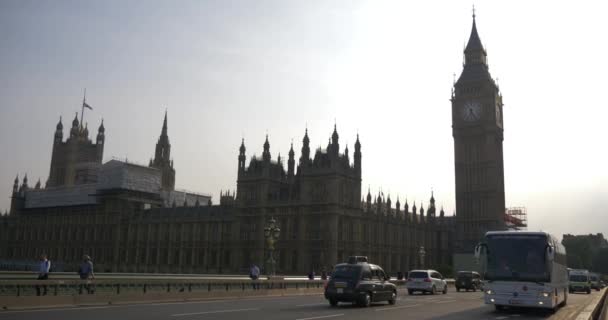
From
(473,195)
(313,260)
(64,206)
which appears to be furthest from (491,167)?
(64,206)

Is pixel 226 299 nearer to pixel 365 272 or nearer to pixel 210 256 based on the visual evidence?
pixel 365 272

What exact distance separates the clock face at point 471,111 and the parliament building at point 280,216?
0.19 meters

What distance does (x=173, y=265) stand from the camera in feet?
309

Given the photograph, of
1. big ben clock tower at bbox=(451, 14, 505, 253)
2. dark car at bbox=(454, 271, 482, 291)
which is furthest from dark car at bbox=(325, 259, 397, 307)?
big ben clock tower at bbox=(451, 14, 505, 253)

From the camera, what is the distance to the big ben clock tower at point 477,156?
95.4 metres

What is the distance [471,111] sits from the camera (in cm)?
10000

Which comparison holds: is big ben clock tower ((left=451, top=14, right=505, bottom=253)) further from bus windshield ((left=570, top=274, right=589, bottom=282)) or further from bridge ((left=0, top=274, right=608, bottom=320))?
bridge ((left=0, top=274, right=608, bottom=320))

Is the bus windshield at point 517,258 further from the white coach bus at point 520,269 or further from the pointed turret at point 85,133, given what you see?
the pointed turret at point 85,133

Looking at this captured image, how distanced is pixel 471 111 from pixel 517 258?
3239 inches

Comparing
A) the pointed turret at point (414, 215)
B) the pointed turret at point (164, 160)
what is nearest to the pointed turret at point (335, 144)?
the pointed turret at point (414, 215)

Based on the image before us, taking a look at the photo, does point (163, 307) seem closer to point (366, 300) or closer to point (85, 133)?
point (366, 300)

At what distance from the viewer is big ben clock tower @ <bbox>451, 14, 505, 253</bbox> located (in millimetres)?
95375

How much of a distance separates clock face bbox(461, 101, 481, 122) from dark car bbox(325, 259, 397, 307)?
261 feet

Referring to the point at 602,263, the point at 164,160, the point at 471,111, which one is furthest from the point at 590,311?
the point at 164,160
